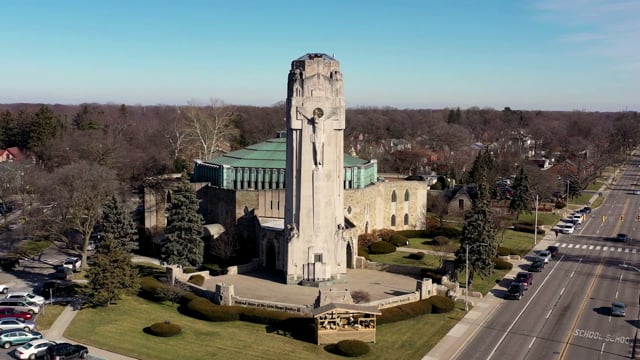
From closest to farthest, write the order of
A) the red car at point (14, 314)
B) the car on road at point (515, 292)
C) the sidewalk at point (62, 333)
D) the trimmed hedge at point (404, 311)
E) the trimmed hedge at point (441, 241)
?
the sidewalk at point (62, 333) < the red car at point (14, 314) < the trimmed hedge at point (404, 311) < the car on road at point (515, 292) < the trimmed hedge at point (441, 241)

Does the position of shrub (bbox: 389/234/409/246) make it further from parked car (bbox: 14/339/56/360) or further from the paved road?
parked car (bbox: 14/339/56/360)

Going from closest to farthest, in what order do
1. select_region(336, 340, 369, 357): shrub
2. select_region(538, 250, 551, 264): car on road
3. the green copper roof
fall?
select_region(336, 340, 369, 357): shrub → select_region(538, 250, 551, 264): car on road → the green copper roof

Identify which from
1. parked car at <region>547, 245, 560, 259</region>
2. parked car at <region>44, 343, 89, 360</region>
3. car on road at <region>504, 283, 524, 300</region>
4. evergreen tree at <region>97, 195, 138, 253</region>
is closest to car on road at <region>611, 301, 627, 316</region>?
car on road at <region>504, 283, 524, 300</region>

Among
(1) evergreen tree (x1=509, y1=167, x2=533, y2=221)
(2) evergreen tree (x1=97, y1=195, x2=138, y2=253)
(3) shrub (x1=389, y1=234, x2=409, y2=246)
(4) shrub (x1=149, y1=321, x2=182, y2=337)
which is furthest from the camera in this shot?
(1) evergreen tree (x1=509, y1=167, x2=533, y2=221)

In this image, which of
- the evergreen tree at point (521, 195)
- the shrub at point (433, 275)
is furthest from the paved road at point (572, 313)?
the evergreen tree at point (521, 195)

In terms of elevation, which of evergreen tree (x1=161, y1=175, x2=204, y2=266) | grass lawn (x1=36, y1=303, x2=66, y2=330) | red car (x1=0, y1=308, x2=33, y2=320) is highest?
evergreen tree (x1=161, y1=175, x2=204, y2=266)

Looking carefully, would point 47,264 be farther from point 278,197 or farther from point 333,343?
point 333,343

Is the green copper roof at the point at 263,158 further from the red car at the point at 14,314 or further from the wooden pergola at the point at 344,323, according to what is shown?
the wooden pergola at the point at 344,323

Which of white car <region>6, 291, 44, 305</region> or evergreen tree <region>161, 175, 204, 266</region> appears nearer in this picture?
white car <region>6, 291, 44, 305</region>
